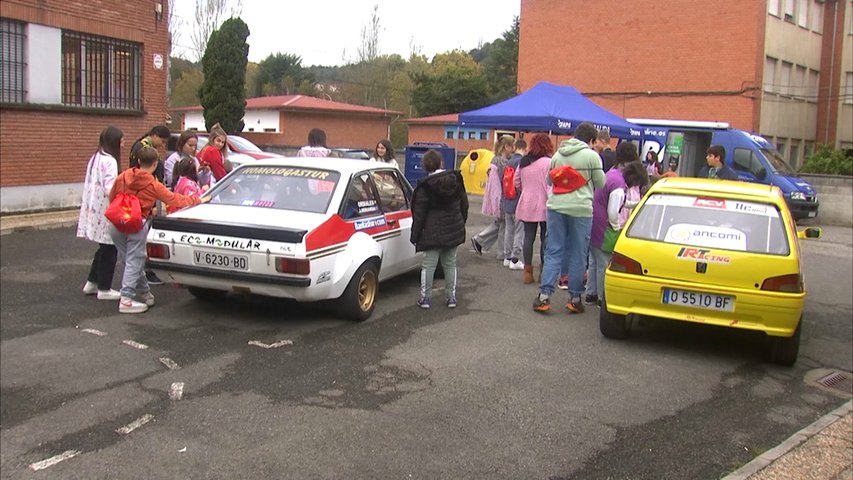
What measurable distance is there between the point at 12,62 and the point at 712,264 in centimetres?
1257

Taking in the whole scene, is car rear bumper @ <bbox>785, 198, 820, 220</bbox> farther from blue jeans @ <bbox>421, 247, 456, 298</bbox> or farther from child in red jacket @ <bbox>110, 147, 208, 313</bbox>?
child in red jacket @ <bbox>110, 147, 208, 313</bbox>

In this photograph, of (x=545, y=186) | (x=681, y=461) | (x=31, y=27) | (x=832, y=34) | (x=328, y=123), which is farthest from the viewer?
(x=328, y=123)

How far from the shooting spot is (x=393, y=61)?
6450 cm

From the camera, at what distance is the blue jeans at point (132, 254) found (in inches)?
276

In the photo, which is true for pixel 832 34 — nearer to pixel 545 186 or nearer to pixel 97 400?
pixel 545 186

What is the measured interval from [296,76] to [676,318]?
60348 millimetres

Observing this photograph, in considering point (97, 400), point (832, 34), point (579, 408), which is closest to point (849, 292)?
point (579, 408)

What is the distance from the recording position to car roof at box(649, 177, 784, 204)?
6438 millimetres

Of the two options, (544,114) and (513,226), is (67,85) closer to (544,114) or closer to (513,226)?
(544,114)

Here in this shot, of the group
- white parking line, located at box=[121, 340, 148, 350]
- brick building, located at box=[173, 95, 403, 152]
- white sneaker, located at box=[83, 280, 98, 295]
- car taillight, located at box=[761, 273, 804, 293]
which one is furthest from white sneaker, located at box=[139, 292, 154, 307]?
brick building, located at box=[173, 95, 403, 152]

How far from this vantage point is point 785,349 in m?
6.16

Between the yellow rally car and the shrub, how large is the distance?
1835 centimetres

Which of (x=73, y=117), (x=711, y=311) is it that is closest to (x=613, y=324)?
(x=711, y=311)

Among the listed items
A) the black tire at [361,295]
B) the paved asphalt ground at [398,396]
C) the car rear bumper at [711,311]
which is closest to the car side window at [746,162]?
the paved asphalt ground at [398,396]
